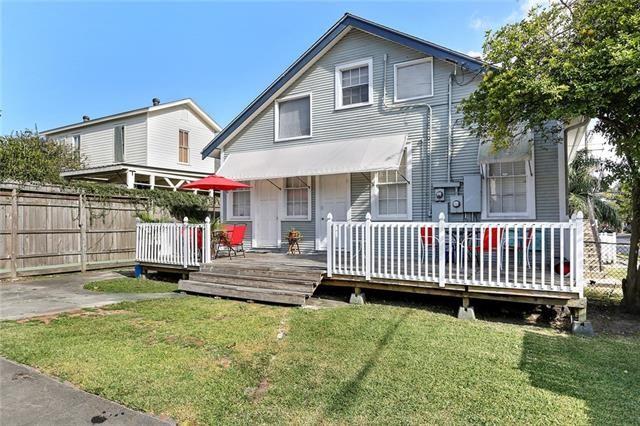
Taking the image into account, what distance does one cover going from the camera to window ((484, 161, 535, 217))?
873cm

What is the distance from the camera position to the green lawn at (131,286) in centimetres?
884

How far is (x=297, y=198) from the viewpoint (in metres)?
11.7

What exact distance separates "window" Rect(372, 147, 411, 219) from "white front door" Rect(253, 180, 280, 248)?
3.30 m

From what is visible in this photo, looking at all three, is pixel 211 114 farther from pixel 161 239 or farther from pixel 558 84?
pixel 558 84

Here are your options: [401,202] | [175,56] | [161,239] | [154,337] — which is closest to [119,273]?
[161,239]

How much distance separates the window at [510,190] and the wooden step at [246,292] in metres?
5.22

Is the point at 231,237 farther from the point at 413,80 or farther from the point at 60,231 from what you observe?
the point at 413,80

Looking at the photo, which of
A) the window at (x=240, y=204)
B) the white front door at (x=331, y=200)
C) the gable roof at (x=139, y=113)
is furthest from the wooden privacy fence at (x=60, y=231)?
the white front door at (x=331, y=200)

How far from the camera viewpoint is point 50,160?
61.9ft

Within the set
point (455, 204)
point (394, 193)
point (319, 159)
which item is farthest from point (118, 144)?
point (455, 204)

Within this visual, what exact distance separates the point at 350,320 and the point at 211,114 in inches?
772

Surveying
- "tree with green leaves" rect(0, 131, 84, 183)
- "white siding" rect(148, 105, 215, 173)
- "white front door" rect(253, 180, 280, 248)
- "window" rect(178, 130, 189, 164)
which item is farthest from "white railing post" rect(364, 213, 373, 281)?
"window" rect(178, 130, 189, 164)

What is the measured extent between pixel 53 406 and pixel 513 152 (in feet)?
29.4

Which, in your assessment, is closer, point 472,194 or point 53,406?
point 53,406
